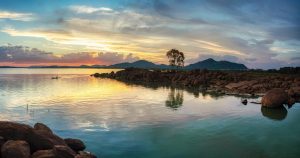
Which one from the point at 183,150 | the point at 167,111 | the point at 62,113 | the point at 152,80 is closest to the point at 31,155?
the point at 183,150

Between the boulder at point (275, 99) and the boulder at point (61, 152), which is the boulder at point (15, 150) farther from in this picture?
the boulder at point (275, 99)

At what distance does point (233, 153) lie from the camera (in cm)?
2273

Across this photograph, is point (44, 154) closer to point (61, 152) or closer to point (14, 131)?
point (61, 152)

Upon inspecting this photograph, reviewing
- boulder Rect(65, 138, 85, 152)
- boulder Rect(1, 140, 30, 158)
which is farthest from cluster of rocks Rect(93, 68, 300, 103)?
boulder Rect(1, 140, 30, 158)

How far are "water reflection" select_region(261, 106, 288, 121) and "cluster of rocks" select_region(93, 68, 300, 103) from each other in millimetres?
5595

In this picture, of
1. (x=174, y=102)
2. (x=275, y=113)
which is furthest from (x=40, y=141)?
(x=174, y=102)

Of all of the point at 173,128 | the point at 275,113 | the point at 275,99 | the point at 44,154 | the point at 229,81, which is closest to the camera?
the point at 44,154

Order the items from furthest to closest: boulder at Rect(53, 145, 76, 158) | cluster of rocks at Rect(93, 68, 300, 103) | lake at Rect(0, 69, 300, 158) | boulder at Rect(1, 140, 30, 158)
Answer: cluster of rocks at Rect(93, 68, 300, 103) → lake at Rect(0, 69, 300, 158) → boulder at Rect(53, 145, 76, 158) → boulder at Rect(1, 140, 30, 158)

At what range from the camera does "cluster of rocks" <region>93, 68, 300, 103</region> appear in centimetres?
6888

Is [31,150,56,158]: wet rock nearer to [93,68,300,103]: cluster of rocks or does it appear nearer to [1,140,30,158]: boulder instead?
[1,140,30,158]: boulder

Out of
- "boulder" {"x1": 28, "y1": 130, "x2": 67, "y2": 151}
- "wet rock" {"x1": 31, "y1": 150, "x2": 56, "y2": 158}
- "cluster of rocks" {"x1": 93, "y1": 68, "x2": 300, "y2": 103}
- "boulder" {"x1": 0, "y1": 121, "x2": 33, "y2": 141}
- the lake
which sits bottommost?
the lake

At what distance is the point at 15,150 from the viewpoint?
17.1 m

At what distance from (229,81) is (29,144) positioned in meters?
76.3

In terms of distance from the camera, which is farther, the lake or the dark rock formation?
the dark rock formation
